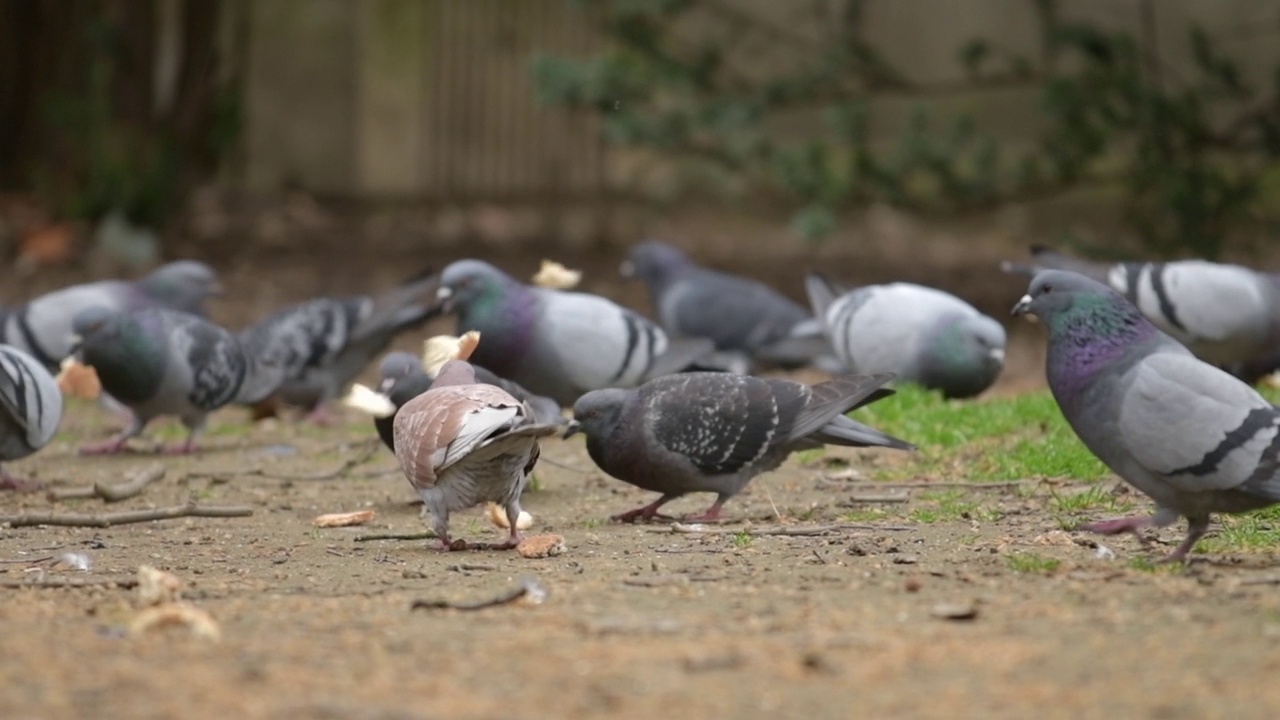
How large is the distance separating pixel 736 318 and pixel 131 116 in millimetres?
6516

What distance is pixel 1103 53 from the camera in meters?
12.1

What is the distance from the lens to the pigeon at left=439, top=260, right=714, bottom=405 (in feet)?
26.7

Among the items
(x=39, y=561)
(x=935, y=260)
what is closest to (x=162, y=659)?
(x=39, y=561)

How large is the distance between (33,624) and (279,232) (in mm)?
12634

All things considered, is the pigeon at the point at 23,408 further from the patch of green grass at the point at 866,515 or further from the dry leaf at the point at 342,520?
the patch of green grass at the point at 866,515

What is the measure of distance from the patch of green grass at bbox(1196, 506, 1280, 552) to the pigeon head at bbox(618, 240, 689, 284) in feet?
20.2

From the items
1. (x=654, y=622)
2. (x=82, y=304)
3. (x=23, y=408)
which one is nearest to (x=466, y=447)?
(x=654, y=622)

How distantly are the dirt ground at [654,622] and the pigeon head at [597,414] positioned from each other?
346 millimetres

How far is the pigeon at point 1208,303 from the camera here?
8680 mm

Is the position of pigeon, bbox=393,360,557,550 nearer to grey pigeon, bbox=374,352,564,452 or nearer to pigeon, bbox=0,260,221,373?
grey pigeon, bbox=374,352,564,452

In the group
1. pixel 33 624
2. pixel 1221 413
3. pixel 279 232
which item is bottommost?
pixel 279 232

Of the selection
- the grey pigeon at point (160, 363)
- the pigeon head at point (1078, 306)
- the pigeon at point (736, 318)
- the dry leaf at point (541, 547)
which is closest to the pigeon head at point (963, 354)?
the pigeon at point (736, 318)

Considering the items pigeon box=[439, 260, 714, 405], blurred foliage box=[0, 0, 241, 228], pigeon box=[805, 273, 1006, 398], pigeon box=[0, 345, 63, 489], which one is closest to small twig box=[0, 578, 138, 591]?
pigeon box=[0, 345, 63, 489]

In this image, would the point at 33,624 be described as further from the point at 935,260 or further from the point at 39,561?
the point at 935,260
